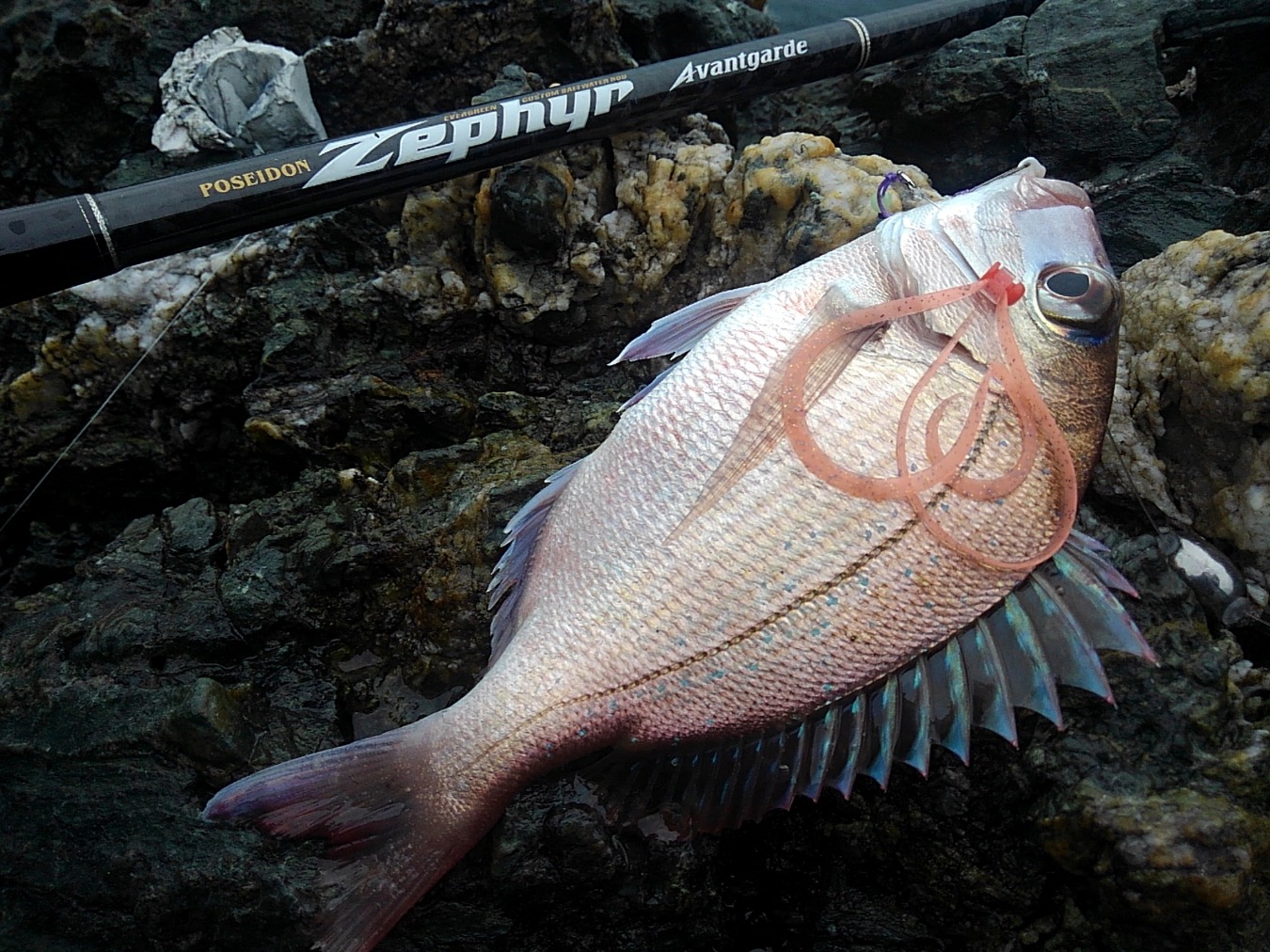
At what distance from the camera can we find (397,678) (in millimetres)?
1854

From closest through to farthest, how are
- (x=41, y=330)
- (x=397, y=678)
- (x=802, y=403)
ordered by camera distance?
1. (x=802, y=403)
2. (x=397, y=678)
3. (x=41, y=330)

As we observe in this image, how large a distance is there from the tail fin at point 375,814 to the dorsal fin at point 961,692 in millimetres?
548

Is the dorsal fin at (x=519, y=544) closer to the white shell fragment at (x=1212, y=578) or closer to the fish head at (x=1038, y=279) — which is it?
the fish head at (x=1038, y=279)

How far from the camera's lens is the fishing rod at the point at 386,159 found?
5.94ft

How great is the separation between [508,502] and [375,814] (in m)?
0.76

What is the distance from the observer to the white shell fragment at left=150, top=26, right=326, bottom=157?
97.4 inches

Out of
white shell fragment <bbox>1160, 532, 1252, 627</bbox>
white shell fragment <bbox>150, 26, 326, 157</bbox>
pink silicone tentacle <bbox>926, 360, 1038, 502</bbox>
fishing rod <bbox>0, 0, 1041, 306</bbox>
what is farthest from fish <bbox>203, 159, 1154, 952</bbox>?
white shell fragment <bbox>150, 26, 326, 157</bbox>

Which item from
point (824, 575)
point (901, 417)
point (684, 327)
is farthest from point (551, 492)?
point (901, 417)

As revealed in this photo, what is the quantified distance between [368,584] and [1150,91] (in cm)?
286

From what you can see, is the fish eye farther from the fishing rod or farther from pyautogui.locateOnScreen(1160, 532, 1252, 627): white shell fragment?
the fishing rod

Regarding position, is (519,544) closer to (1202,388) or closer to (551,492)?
(551,492)

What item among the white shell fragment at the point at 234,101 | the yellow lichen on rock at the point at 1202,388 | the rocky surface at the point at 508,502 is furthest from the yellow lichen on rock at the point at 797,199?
the white shell fragment at the point at 234,101

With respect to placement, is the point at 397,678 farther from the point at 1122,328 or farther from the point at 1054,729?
the point at 1122,328

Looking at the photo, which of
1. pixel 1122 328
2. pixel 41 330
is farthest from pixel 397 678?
Result: pixel 1122 328
